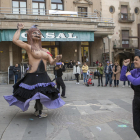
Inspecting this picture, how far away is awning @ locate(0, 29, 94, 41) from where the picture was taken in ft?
50.5

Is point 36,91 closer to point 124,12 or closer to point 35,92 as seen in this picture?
point 35,92

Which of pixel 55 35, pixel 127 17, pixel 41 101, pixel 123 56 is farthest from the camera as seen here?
pixel 123 56

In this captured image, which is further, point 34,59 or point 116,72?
point 116,72

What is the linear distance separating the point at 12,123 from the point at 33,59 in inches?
65.7

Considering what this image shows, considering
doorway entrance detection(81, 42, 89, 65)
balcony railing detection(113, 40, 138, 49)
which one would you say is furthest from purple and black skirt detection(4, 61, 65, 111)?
balcony railing detection(113, 40, 138, 49)

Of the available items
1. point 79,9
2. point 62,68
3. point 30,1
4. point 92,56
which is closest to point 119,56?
point 92,56

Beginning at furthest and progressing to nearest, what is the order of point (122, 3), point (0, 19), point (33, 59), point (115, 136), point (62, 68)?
1. point (122, 3)
2. point (0, 19)
3. point (62, 68)
4. point (33, 59)
5. point (115, 136)

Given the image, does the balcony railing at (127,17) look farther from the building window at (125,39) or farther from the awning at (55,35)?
the awning at (55,35)

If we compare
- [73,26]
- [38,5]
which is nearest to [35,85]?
[73,26]

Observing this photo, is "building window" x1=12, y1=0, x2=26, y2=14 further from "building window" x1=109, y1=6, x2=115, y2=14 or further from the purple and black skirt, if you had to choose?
the purple and black skirt

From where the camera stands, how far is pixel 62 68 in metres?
7.73

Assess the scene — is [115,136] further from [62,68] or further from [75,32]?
[75,32]

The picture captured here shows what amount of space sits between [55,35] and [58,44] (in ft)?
12.9

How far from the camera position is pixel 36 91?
157 inches
